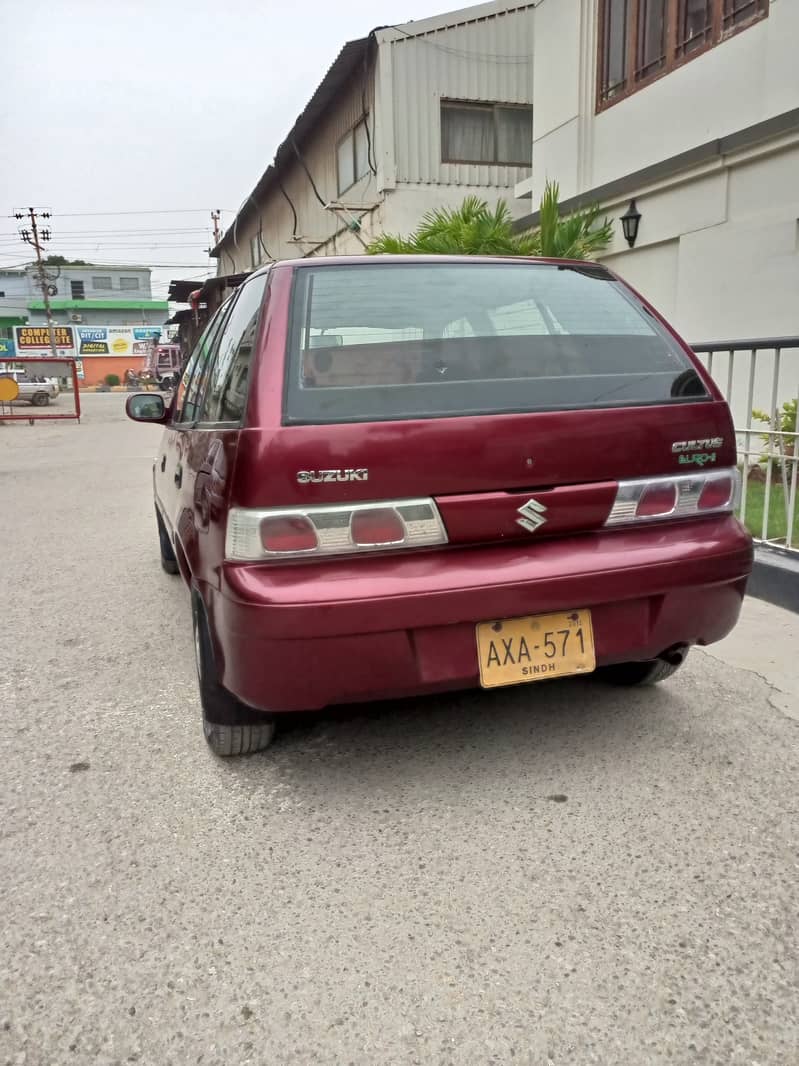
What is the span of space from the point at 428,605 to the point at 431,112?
48.9ft

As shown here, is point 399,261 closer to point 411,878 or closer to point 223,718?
point 223,718

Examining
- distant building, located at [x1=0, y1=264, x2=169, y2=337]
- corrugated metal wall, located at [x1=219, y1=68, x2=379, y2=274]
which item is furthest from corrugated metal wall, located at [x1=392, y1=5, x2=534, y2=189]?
distant building, located at [x1=0, y1=264, x2=169, y2=337]

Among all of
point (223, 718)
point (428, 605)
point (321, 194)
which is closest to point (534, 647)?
point (428, 605)

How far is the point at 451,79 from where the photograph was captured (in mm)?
14914

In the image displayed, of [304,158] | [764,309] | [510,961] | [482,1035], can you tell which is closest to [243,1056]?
[482,1035]

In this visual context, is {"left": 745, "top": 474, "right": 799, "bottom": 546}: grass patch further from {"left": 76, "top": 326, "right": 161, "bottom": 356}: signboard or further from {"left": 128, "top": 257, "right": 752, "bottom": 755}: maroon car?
{"left": 76, "top": 326, "right": 161, "bottom": 356}: signboard

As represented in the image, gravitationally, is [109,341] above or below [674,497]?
above

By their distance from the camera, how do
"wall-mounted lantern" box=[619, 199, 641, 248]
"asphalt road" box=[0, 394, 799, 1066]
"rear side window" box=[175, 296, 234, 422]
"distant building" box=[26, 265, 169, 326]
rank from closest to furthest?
1. "asphalt road" box=[0, 394, 799, 1066]
2. "rear side window" box=[175, 296, 234, 422]
3. "wall-mounted lantern" box=[619, 199, 641, 248]
4. "distant building" box=[26, 265, 169, 326]

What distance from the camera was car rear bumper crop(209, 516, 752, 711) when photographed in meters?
2.16

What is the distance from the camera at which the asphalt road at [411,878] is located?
1.62 meters

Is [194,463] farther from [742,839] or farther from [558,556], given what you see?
[742,839]

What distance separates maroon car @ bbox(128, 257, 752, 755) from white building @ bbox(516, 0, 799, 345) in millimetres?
5849

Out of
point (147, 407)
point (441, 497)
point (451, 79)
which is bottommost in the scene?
point (441, 497)

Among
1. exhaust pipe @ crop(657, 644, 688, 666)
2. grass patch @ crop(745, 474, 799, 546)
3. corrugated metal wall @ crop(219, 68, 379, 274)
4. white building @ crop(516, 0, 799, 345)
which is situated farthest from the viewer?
corrugated metal wall @ crop(219, 68, 379, 274)
